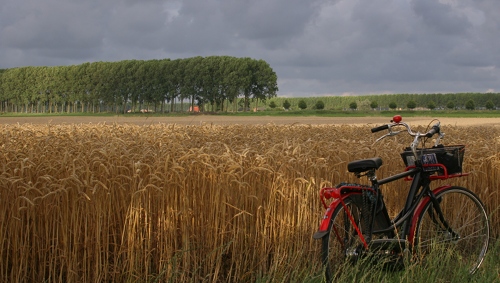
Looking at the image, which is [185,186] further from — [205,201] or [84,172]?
[84,172]

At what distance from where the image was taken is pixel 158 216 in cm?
482

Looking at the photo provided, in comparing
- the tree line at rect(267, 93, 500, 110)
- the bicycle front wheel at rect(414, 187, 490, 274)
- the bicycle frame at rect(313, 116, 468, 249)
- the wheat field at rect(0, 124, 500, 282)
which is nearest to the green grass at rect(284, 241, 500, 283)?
the bicycle front wheel at rect(414, 187, 490, 274)

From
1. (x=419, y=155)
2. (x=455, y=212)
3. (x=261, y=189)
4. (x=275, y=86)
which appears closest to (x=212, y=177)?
(x=261, y=189)

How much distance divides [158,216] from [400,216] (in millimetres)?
2334

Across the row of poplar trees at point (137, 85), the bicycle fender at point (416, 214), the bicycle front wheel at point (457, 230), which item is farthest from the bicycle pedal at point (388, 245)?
the row of poplar trees at point (137, 85)

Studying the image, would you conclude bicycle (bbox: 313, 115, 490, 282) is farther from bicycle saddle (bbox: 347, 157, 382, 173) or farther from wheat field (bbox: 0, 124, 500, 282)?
wheat field (bbox: 0, 124, 500, 282)

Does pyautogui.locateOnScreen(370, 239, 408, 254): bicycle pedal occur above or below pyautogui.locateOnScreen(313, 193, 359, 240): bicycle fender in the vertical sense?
below

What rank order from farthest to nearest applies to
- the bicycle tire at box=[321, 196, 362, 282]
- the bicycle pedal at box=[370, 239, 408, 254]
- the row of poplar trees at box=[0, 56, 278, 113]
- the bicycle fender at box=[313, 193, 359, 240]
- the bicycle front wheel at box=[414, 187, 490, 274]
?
the row of poplar trees at box=[0, 56, 278, 113]
the bicycle front wheel at box=[414, 187, 490, 274]
the bicycle pedal at box=[370, 239, 408, 254]
the bicycle tire at box=[321, 196, 362, 282]
the bicycle fender at box=[313, 193, 359, 240]

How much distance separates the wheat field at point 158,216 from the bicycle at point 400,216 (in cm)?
53

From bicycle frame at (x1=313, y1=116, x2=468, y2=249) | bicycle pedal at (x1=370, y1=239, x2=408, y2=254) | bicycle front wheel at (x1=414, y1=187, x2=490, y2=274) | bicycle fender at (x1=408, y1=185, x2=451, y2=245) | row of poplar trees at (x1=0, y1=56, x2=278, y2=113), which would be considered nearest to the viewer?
bicycle frame at (x1=313, y1=116, x2=468, y2=249)

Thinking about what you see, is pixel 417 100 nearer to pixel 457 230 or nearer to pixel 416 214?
pixel 457 230

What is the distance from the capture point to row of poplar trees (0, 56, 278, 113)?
94812 millimetres

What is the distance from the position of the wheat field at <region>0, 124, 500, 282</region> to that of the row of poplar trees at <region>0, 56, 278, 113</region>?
87617mm

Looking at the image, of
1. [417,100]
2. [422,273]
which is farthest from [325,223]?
[417,100]
